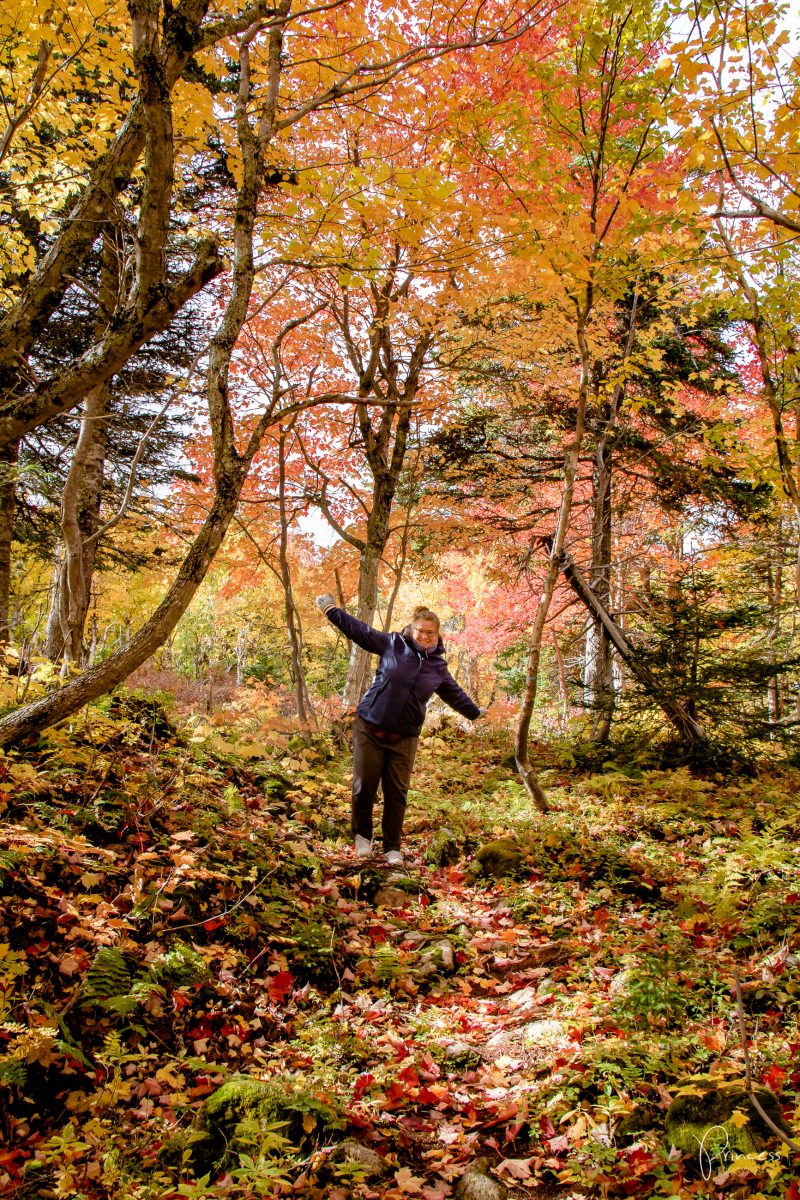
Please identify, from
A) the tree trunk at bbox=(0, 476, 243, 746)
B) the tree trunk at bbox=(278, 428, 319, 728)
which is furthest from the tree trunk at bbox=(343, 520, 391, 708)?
the tree trunk at bbox=(0, 476, 243, 746)

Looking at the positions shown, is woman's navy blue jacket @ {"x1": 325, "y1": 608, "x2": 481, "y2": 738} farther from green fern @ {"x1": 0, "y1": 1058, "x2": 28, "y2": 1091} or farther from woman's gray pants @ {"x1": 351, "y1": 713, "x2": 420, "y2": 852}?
green fern @ {"x1": 0, "y1": 1058, "x2": 28, "y2": 1091}

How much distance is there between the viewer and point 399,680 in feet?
16.6

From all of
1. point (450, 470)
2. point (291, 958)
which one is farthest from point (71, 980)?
point (450, 470)

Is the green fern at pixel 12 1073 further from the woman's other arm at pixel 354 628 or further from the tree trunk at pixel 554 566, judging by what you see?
the tree trunk at pixel 554 566

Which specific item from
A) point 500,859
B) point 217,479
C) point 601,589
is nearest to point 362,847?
point 500,859

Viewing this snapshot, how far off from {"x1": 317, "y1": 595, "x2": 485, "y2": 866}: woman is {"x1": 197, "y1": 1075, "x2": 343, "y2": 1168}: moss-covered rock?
2.82m

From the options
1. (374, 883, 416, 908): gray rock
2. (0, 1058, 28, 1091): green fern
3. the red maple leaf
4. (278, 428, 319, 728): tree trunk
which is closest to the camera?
(0, 1058, 28, 1091): green fern

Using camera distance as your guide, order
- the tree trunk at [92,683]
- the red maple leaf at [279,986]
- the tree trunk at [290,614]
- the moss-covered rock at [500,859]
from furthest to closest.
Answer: the tree trunk at [290,614] → the moss-covered rock at [500,859] → the tree trunk at [92,683] → the red maple leaf at [279,986]

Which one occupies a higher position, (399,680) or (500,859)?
(399,680)

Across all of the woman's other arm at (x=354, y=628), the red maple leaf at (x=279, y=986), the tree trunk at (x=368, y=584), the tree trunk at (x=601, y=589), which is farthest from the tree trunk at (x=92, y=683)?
the tree trunk at (x=368, y=584)

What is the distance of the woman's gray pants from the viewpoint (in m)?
5.20

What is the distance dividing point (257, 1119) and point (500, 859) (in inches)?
130

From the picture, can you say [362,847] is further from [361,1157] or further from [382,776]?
[361,1157]

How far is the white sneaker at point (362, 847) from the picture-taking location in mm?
5234
